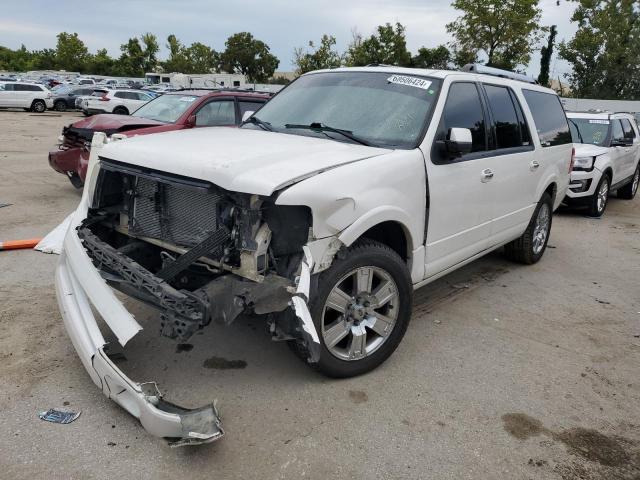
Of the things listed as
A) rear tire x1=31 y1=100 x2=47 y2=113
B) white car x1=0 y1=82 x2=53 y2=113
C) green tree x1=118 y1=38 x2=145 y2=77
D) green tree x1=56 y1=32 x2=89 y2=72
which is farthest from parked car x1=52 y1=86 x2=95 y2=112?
green tree x1=56 y1=32 x2=89 y2=72

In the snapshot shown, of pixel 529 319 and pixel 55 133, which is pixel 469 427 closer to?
pixel 529 319

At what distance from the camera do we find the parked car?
31695 mm

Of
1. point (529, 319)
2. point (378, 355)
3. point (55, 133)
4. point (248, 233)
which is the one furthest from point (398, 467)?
point (55, 133)

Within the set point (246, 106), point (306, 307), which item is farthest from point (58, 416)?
point (246, 106)

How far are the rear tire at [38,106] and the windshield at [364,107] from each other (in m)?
30.5

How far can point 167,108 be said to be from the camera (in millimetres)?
9172

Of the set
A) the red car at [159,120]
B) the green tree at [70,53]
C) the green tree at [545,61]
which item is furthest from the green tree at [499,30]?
the green tree at [70,53]

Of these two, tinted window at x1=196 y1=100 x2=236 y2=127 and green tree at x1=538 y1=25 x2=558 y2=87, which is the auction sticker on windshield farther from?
green tree at x1=538 y1=25 x2=558 y2=87

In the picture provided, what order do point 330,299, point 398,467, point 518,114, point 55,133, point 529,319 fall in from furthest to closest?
point 55,133 < point 518,114 < point 529,319 < point 330,299 < point 398,467

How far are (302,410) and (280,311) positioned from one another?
616mm

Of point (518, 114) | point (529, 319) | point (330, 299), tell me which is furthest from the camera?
point (518, 114)

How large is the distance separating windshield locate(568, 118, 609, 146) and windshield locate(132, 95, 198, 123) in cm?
685

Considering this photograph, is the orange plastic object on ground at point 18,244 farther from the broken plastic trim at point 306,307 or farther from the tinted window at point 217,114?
the broken plastic trim at point 306,307

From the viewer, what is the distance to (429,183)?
375 centimetres
